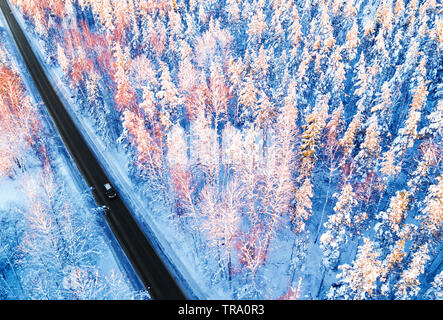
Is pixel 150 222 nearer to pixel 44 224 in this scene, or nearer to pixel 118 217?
pixel 118 217

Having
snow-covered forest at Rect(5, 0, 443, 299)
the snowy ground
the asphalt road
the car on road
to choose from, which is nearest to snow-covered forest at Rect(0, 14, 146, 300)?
the asphalt road

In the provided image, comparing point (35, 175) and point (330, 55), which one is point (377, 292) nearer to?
point (330, 55)

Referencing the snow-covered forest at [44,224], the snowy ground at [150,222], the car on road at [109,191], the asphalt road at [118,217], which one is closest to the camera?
the snow-covered forest at [44,224]

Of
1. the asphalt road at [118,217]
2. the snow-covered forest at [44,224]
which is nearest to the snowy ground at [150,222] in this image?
the asphalt road at [118,217]

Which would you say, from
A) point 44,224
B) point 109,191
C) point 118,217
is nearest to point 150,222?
point 118,217

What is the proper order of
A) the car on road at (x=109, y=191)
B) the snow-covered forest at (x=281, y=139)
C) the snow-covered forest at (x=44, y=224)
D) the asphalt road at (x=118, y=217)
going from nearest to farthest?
the snow-covered forest at (x=44, y=224), the snow-covered forest at (x=281, y=139), the asphalt road at (x=118, y=217), the car on road at (x=109, y=191)

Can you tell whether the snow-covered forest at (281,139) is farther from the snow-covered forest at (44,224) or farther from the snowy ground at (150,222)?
the snow-covered forest at (44,224)
